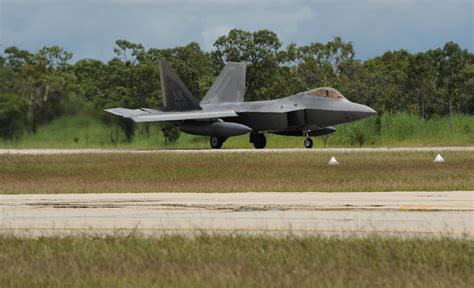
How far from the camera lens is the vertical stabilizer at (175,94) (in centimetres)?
5184

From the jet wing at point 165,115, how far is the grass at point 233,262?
34.2 metres

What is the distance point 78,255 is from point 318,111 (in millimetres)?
35315

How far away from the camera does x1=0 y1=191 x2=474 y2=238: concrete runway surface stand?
586 inches

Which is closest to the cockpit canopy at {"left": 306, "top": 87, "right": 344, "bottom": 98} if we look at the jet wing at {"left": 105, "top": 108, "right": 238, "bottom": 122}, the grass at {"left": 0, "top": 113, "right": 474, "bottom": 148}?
the jet wing at {"left": 105, "top": 108, "right": 238, "bottom": 122}

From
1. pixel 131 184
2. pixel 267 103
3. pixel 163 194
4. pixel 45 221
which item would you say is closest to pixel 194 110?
pixel 267 103

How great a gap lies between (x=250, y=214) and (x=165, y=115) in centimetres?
3285

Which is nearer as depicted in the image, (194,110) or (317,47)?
(194,110)

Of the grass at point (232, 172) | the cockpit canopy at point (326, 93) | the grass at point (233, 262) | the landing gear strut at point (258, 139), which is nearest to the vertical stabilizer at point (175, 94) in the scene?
the landing gear strut at point (258, 139)

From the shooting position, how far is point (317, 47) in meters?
81.4

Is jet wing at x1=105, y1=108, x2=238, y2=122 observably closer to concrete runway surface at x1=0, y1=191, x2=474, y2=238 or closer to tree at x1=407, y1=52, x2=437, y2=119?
tree at x1=407, y1=52, x2=437, y2=119

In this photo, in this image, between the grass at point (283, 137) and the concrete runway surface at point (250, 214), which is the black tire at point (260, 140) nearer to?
the grass at point (283, 137)

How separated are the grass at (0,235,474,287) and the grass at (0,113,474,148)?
33.6m

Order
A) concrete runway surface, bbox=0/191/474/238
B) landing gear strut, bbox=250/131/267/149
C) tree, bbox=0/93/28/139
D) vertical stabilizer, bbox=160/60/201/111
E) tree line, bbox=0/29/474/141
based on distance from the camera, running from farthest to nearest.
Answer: tree line, bbox=0/29/474/141
vertical stabilizer, bbox=160/60/201/111
landing gear strut, bbox=250/131/267/149
tree, bbox=0/93/28/139
concrete runway surface, bbox=0/191/474/238

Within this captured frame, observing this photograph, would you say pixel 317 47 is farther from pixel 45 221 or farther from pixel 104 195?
pixel 45 221
